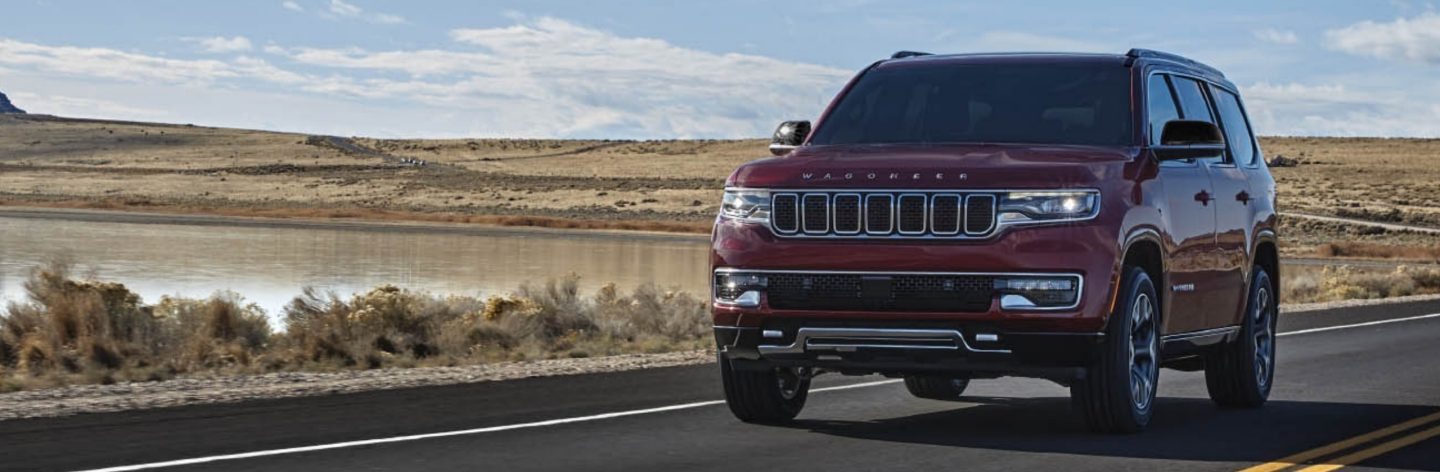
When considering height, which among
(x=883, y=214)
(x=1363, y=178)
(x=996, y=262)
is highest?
(x=883, y=214)

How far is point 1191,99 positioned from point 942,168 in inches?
131

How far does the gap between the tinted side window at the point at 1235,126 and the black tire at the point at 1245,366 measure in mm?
871

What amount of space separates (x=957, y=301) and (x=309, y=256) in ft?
132

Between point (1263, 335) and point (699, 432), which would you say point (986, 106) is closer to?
point (699, 432)

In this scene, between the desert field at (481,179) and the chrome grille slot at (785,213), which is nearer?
the chrome grille slot at (785,213)

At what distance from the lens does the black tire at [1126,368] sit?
34.4 ft

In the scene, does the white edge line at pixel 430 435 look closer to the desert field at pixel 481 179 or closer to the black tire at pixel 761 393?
the black tire at pixel 761 393

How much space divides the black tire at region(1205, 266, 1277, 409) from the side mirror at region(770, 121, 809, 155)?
3.40 meters

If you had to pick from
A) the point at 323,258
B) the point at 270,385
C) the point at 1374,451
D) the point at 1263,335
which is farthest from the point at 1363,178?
the point at 1374,451

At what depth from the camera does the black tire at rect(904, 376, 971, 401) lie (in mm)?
13477

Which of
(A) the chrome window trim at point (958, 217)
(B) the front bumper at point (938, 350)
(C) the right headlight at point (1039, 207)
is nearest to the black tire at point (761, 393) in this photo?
(B) the front bumper at point (938, 350)

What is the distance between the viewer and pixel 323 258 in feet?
157

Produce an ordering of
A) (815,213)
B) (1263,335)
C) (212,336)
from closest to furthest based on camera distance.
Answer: (815,213) → (1263,335) → (212,336)

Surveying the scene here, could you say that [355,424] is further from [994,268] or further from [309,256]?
[309,256]
